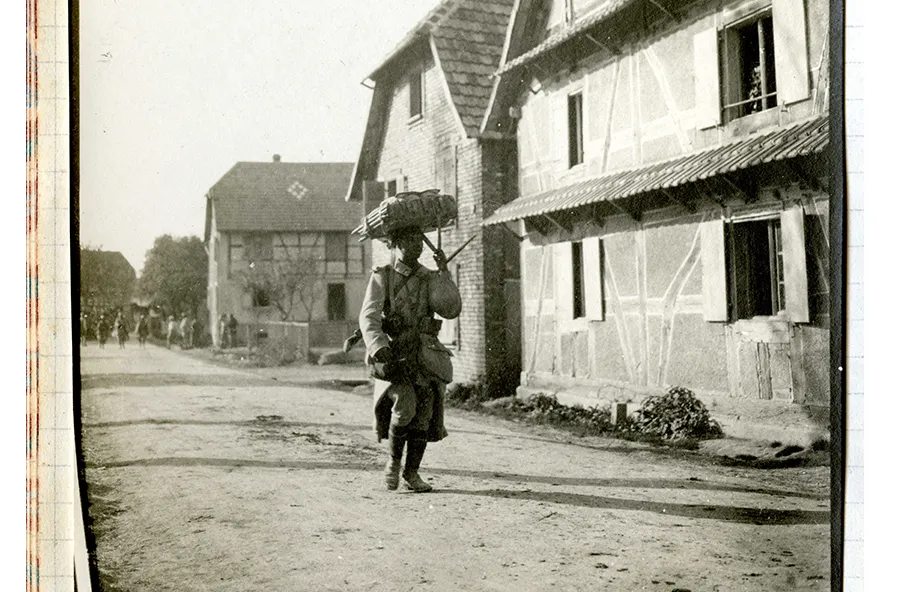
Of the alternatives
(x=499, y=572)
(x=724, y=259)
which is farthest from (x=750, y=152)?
(x=499, y=572)

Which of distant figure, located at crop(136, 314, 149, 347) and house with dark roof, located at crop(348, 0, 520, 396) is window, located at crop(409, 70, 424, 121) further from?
distant figure, located at crop(136, 314, 149, 347)

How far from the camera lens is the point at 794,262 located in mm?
2459

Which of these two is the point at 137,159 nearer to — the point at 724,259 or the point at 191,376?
the point at 191,376

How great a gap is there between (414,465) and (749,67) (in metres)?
1.78

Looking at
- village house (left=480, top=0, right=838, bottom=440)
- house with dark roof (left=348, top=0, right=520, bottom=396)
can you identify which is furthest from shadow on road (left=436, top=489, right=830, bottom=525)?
house with dark roof (left=348, top=0, right=520, bottom=396)

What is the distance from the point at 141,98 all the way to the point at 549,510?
210 centimetres

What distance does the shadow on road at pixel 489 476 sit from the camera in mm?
2508

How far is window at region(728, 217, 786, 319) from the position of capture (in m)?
2.47

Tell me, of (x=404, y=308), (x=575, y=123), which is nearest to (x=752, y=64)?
(x=575, y=123)

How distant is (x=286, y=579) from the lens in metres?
2.44

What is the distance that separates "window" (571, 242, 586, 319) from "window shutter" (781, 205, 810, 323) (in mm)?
684

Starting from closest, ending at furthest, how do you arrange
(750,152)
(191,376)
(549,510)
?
(750,152) → (549,510) → (191,376)

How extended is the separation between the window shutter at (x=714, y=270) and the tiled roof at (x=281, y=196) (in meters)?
1.21

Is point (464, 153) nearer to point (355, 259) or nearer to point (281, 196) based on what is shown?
point (355, 259)
